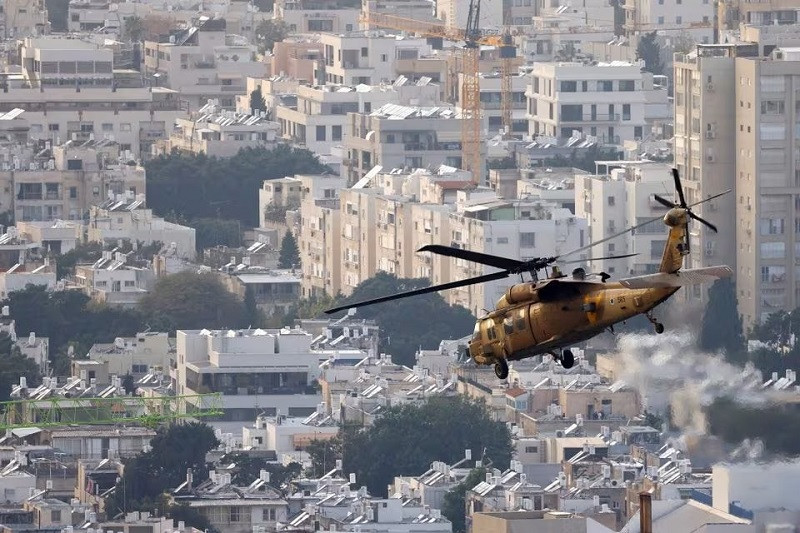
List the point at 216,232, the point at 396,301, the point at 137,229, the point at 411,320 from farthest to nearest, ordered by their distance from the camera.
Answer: the point at 216,232 → the point at 137,229 → the point at 411,320 → the point at 396,301

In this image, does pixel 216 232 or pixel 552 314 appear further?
pixel 216 232

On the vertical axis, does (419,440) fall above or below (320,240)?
above

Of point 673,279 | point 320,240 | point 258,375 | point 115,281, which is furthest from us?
point 320,240

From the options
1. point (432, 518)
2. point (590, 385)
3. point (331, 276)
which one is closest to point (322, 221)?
point (331, 276)

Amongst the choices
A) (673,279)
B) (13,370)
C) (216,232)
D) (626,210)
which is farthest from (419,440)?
(673,279)

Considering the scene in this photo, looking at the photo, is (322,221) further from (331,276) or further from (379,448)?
(379,448)

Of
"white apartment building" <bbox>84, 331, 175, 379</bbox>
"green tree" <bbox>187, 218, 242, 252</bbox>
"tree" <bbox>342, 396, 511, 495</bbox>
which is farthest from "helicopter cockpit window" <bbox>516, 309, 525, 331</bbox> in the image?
"green tree" <bbox>187, 218, 242, 252</bbox>

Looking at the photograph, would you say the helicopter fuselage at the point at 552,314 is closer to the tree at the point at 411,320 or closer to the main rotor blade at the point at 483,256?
the main rotor blade at the point at 483,256

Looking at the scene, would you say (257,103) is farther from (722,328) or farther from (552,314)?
(552,314)
